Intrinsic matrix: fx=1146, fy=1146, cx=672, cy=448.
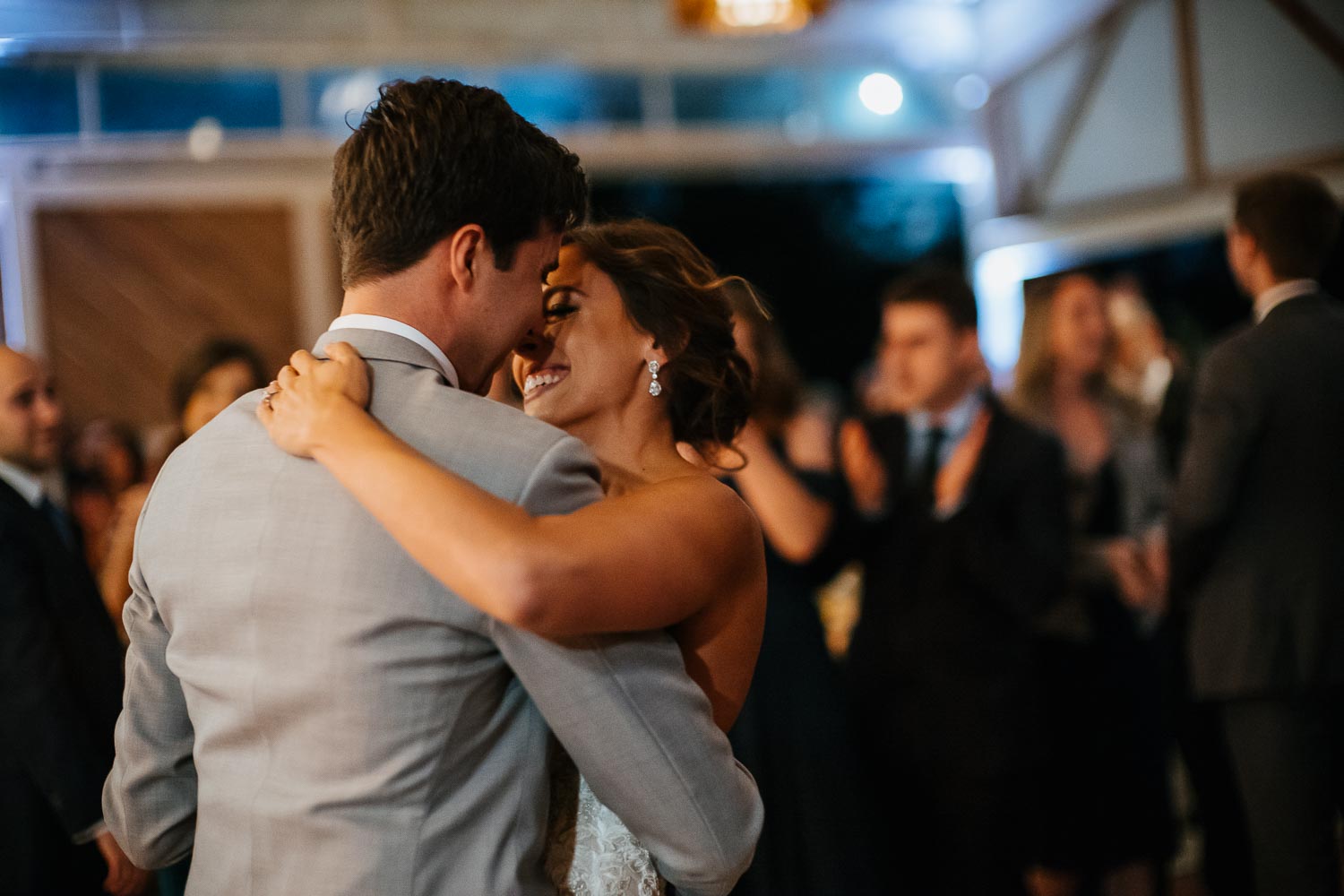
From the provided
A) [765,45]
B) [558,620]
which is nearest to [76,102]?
[765,45]

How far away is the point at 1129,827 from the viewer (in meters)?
3.62

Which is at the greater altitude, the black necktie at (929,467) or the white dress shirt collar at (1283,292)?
the white dress shirt collar at (1283,292)

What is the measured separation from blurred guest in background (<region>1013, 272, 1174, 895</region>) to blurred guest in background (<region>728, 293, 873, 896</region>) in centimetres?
87

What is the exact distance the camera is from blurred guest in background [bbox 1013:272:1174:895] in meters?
3.57

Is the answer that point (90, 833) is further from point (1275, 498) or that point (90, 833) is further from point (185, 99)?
point (185, 99)

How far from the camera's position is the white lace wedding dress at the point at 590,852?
1.43m

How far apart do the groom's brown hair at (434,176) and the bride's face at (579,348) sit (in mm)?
403

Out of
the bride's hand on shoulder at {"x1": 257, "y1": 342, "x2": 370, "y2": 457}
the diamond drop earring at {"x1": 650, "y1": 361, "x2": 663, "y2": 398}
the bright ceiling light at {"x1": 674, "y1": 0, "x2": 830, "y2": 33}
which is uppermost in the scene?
the bright ceiling light at {"x1": 674, "y1": 0, "x2": 830, "y2": 33}

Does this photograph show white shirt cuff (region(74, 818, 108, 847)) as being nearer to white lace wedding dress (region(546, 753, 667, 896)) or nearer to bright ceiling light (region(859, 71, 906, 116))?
white lace wedding dress (region(546, 753, 667, 896))

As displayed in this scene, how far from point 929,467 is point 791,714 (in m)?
0.78

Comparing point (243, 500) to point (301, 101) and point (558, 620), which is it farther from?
point (301, 101)

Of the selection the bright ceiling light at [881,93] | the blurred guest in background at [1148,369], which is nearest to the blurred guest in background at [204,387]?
the blurred guest in background at [1148,369]

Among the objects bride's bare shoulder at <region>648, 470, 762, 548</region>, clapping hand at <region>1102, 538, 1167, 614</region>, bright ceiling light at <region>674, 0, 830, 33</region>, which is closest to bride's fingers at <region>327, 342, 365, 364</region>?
bride's bare shoulder at <region>648, 470, 762, 548</region>

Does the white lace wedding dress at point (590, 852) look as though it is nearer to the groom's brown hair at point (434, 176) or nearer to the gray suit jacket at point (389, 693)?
the gray suit jacket at point (389, 693)
